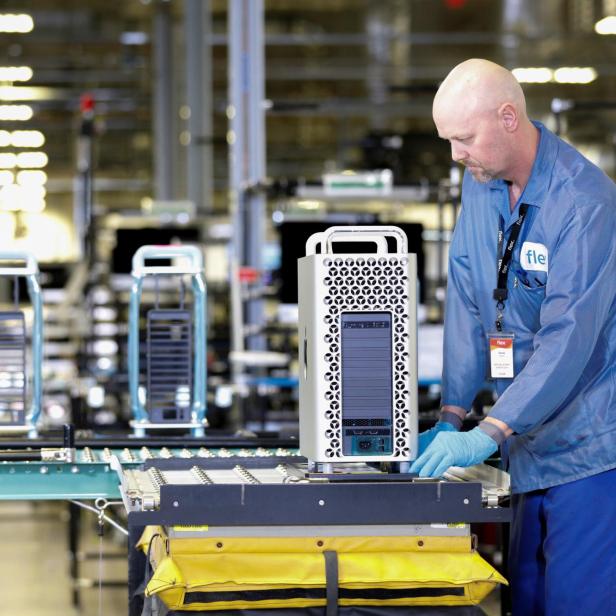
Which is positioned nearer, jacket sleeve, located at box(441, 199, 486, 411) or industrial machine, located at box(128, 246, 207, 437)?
jacket sleeve, located at box(441, 199, 486, 411)

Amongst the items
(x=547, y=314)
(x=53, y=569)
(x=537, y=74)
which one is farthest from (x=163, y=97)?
(x=547, y=314)

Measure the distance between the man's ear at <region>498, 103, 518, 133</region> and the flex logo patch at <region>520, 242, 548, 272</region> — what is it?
9.9 inches

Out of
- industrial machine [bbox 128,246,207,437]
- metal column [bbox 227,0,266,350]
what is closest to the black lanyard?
industrial machine [bbox 128,246,207,437]

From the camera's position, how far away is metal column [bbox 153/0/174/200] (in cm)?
1780

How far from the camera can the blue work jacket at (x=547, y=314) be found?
2.60 meters

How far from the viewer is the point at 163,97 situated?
17.8m

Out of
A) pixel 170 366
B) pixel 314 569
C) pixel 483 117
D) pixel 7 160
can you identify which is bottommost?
pixel 314 569

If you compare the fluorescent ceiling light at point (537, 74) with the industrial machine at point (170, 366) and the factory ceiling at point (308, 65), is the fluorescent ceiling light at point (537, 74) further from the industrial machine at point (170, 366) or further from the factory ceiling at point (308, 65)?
the industrial machine at point (170, 366)

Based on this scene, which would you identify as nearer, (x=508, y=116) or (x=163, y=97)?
(x=508, y=116)

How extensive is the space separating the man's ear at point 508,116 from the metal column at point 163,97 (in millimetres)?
15300

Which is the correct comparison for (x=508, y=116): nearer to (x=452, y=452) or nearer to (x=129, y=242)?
(x=452, y=452)

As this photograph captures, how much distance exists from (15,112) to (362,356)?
17007 millimetres

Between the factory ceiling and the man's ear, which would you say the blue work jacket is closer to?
the man's ear

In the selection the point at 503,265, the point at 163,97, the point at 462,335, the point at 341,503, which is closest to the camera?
the point at 341,503
